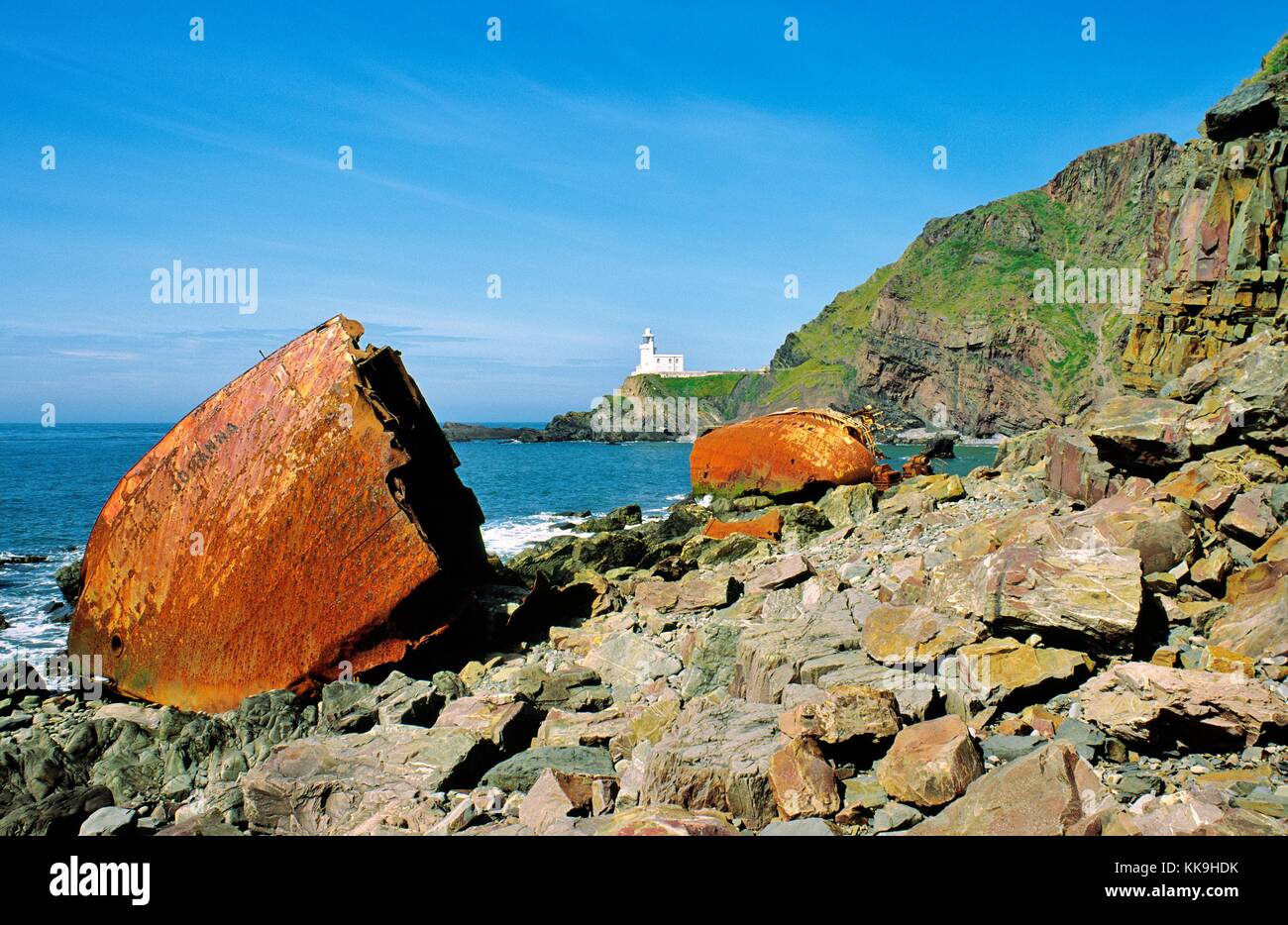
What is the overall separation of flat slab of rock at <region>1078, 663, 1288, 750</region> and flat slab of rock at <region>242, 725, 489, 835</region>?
13.5 feet

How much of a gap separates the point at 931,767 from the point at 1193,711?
1492 millimetres

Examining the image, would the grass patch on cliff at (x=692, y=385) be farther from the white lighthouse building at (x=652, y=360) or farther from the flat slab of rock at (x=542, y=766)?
the flat slab of rock at (x=542, y=766)

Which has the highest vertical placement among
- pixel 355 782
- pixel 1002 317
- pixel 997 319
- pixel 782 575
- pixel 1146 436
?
pixel 1002 317

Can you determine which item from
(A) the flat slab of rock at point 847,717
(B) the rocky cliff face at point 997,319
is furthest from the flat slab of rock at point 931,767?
(B) the rocky cliff face at point 997,319

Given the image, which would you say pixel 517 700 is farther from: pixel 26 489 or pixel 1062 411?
pixel 1062 411

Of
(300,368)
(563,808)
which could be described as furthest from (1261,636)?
(300,368)

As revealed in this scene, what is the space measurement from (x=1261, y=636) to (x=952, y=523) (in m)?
6.73

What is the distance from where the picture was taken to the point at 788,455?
18375 mm

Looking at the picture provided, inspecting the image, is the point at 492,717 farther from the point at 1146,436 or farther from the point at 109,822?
the point at 1146,436

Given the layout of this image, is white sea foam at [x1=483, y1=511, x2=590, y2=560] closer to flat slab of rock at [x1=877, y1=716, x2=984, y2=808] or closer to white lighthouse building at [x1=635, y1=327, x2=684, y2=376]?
flat slab of rock at [x1=877, y1=716, x2=984, y2=808]

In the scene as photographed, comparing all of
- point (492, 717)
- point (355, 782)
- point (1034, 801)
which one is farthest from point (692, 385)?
point (1034, 801)

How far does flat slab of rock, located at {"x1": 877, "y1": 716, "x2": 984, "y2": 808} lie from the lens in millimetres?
3867

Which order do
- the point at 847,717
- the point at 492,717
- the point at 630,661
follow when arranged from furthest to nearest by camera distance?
1. the point at 630,661
2. the point at 492,717
3. the point at 847,717
